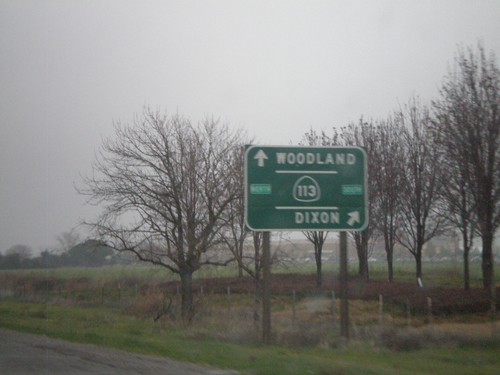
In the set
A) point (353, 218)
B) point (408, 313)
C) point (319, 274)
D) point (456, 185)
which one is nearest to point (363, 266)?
point (319, 274)

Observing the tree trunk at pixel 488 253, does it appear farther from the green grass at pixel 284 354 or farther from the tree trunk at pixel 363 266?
the tree trunk at pixel 363 266

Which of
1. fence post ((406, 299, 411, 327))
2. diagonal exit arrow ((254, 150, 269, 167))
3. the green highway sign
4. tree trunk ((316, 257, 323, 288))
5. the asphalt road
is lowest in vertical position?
fence post ((406, 299, 411, 327))

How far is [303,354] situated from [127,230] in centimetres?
1527

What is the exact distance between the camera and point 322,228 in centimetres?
1712

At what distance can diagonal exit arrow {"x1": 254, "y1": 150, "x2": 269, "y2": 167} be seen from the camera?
17.1m

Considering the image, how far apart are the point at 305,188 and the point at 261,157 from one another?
1.36m

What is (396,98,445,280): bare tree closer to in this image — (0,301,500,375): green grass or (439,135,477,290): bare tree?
(439,135,477,290): bare tree

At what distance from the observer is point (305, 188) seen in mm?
17219

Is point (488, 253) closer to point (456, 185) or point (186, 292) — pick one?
point (456, 185)

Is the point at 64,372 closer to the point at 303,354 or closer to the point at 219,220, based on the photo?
the point at 303,354

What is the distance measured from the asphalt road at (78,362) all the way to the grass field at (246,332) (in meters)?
0.71

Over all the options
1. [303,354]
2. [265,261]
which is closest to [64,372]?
[303,354]

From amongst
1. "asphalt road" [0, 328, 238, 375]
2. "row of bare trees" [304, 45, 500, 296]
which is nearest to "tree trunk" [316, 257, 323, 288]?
"row of bare trees" [304, 45, 500, 296]

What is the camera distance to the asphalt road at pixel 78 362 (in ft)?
38.7
